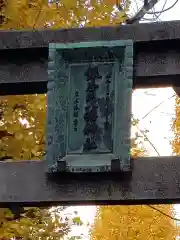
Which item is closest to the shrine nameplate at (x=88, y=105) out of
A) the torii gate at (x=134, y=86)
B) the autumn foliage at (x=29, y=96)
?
the torii gate at (x=134, y=86)

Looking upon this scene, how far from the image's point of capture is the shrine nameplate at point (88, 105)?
344cm

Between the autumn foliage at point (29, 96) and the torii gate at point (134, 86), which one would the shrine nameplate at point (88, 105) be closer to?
the torii gate at point (134, 86)

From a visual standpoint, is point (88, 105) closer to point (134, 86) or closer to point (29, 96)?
point (134, 86)

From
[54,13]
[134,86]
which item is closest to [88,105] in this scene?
[134,86]

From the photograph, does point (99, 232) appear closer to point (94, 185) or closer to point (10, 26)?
point (10, 26)

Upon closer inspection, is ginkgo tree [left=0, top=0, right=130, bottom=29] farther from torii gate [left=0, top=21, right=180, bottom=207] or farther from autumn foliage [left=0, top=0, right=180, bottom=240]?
torii gate [left=0, top=21, right=180, bottom=207]

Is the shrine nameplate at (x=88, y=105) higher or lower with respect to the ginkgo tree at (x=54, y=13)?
lower

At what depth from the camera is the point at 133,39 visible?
3568mm

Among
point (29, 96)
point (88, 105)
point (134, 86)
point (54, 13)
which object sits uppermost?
point (54, 13)

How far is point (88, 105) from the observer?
3.57 meters

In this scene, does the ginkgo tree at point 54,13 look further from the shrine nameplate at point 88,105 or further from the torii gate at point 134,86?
the shrine nameplate at point 88,105

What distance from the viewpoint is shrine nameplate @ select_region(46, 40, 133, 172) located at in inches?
135

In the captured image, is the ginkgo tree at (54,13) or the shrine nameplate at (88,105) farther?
the ginkgo tree at (54,13)

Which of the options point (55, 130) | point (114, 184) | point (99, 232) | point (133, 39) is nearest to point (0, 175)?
point (55, 130)
